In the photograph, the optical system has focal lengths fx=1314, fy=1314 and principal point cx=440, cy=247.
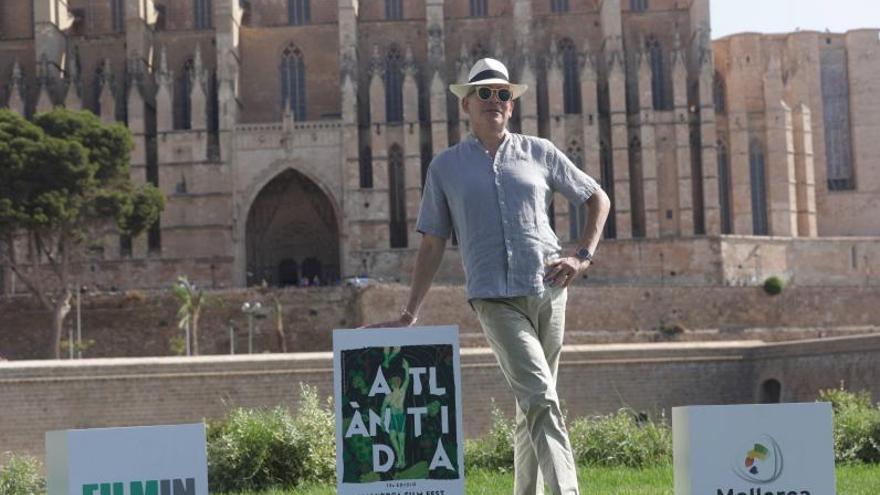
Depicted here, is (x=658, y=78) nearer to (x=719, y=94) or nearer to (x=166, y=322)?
(x=719, y=94)

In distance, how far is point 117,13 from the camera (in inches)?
2034

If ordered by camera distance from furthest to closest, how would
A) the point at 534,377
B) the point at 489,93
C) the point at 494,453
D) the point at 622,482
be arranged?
1. the point at 494,453
2. the point at 622,482
3. the point at 489,93
4. the point at 534,377

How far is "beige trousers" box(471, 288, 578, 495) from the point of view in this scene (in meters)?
6.75

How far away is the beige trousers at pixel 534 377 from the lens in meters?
6.75

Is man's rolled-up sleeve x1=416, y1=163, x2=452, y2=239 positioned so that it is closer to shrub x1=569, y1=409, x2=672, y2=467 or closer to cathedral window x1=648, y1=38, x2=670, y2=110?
shrub x1=569, y1=409, x2=672, y2=467

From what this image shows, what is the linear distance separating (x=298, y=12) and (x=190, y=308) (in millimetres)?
16051

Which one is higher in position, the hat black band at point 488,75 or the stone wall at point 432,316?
the hat black band at point 488,75

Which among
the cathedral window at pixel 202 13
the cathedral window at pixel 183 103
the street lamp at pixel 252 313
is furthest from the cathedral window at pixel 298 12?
the street lamp at pixel 252 313

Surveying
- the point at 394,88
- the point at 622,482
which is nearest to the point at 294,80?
the point at 394,88

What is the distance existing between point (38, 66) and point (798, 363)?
107ft

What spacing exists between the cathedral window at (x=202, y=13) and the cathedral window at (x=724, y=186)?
20147mm

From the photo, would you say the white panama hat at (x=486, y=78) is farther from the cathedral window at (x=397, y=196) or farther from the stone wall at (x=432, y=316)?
the cathedral window at (x=397, y=196)

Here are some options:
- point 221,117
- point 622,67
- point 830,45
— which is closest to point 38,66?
point 221,117

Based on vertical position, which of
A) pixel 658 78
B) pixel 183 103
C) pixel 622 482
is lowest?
Answer: pixel 622 482
